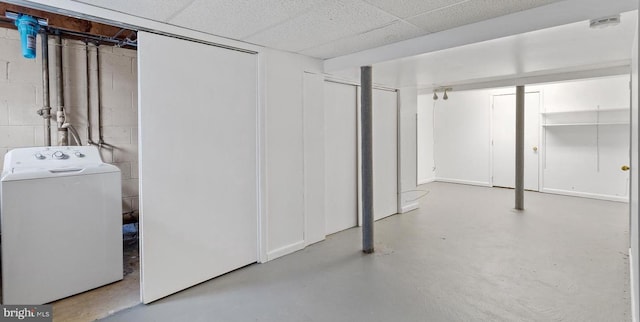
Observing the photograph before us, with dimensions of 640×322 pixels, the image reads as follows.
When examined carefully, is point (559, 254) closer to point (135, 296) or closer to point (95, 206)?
point (135, 296)

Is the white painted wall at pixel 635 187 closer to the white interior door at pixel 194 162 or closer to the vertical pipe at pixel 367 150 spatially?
the vertical pipe at pixel 367 150

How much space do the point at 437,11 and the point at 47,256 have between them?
3.31m

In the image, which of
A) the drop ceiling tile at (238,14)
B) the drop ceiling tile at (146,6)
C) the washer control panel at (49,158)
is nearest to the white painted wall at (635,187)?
the drop ceiling tile at (238,14)

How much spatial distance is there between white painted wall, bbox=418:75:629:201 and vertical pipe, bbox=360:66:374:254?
4533 mm

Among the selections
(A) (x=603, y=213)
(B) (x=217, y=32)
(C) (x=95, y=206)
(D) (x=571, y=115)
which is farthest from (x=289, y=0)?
(D) (x=571, y=115)

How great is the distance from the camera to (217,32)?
2.60 metres

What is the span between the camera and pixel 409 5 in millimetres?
2105

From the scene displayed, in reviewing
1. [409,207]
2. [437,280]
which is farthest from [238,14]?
[409,207]

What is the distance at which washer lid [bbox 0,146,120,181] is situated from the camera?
94.2 inches

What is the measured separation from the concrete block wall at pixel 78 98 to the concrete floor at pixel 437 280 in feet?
6.19

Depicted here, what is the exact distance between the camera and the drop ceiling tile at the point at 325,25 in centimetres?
216

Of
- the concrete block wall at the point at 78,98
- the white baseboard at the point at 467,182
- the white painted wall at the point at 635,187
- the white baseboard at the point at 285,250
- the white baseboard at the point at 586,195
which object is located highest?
the concrete block wall at the point at 78,98
